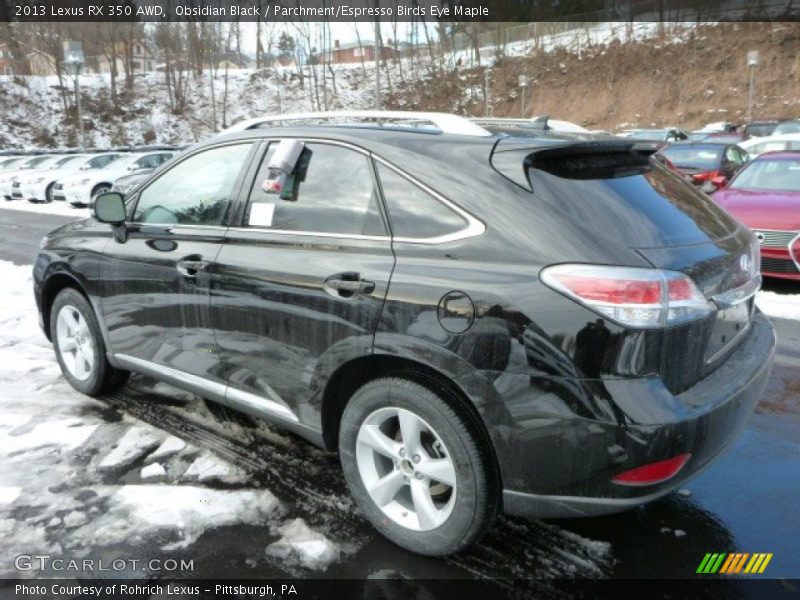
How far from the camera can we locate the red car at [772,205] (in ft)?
23.8

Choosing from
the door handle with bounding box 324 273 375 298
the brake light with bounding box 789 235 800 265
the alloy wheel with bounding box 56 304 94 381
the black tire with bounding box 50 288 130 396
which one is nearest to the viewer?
the door handle with bounding box 324 273 375 298

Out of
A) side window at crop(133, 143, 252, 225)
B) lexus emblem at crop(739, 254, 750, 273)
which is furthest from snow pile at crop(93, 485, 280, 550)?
lexus emblem at crop(739, 254, 750, 273)

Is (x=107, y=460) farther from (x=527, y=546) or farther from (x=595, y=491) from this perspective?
(x=595, y=491)

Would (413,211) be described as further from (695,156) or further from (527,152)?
(695,156)

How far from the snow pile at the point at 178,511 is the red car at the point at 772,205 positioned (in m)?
6.47

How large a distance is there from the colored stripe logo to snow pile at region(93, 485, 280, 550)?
186cm

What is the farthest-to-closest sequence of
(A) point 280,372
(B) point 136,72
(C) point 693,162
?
(B) point 136,72 < (C) point 693,162 < (A) point 280,372

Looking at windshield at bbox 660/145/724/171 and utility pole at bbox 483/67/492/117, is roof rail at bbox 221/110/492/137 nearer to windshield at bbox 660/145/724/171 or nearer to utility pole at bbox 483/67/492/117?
windshield at bbox 660/145/724/171

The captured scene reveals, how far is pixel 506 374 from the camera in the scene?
233 cm

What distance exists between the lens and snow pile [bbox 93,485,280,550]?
2.96m

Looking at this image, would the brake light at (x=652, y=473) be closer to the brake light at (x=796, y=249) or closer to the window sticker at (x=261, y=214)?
the window sticker at (x=261, y=214)

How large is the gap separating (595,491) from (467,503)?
0.48 m

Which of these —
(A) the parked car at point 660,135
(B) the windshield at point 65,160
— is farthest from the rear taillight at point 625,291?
(B) the windshield at point 65,160

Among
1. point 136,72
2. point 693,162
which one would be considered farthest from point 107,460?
point 136,72
